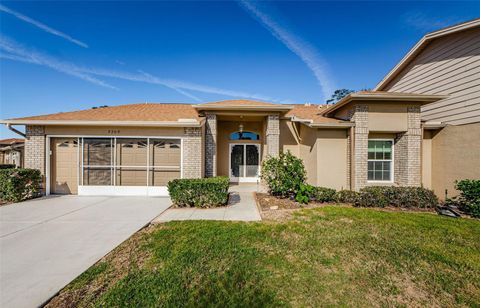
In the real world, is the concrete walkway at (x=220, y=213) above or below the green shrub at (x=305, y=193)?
below

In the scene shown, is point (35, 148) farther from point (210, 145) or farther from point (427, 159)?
point (427, 159)

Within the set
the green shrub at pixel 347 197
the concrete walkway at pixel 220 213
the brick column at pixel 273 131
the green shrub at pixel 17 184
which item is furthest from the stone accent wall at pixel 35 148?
the green shrub at pixel 347 197

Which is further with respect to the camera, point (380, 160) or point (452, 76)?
point (380, 160)

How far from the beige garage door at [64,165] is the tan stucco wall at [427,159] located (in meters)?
15.1

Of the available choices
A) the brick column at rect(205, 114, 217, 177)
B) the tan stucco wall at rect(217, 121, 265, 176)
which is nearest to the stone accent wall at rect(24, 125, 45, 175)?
the brick column at rect(205, 114, 217, 177)

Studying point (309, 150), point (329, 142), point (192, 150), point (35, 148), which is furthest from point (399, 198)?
point (35, 148)

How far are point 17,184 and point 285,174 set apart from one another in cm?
1003

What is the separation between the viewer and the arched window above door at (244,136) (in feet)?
37.4

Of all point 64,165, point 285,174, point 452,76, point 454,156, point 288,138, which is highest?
point 452,76

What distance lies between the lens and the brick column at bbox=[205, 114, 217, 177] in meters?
9.07

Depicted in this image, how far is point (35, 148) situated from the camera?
316 inches

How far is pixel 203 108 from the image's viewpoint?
8859 mm

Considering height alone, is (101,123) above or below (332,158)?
above

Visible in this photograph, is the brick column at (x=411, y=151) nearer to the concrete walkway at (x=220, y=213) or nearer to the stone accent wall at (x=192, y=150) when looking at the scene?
the concrete walkway at (x=220, y=213)
